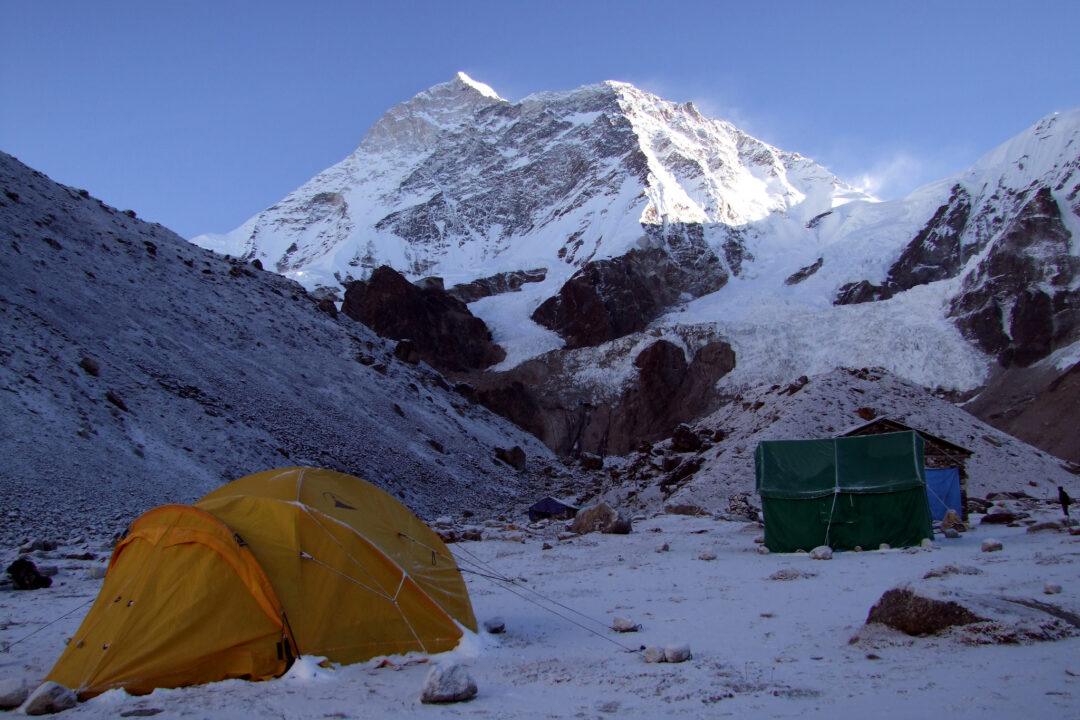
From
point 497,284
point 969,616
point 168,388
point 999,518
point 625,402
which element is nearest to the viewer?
point 969,616

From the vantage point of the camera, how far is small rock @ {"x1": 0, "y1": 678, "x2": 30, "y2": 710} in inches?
213

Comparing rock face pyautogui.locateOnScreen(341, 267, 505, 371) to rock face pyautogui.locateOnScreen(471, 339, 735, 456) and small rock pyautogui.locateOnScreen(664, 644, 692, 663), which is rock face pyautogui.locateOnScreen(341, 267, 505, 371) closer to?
rock face pyautogui.locateOnScreen(471, 339, 735, 456)

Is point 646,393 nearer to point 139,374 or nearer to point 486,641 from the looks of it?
point 139,374

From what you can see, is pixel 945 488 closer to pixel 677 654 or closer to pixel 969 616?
pixel 969 616

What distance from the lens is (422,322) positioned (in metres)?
77.9

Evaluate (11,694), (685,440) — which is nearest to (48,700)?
(11,694)

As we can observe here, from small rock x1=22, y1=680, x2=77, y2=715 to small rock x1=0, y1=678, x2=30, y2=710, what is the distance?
0.11 m

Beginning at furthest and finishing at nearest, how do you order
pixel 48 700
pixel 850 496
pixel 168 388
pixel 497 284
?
pixel 497 284 → pixel 168 388 → pixel 850 496 → pixel 48 700

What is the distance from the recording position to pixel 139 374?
72.3ft

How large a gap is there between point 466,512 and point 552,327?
61168 mm

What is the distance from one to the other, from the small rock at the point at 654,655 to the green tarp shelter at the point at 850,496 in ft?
30.3

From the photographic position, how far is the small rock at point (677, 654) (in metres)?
6.37

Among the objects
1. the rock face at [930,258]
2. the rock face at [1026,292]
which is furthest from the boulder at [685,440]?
the rock face at [930,258]

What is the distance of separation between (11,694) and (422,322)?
73.4 meters
